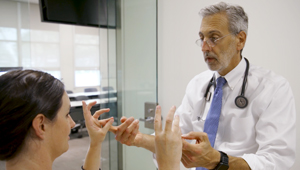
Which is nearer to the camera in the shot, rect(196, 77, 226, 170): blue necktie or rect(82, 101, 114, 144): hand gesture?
rect(82, 101, 114, 144): hand gesture

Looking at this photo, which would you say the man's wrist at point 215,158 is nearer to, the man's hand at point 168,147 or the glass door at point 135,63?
the man's hand at point 168,147

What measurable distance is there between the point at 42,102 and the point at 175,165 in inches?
22.3

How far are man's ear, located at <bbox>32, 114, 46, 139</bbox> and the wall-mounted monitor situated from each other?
1.58 m

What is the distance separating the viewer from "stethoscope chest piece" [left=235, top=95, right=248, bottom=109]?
155cm

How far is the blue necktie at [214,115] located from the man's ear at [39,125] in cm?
104

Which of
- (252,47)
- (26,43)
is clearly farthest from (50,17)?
(252,47)

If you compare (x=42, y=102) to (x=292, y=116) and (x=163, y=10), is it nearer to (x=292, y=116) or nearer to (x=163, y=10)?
(x=292, y=116)

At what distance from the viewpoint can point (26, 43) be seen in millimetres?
1992

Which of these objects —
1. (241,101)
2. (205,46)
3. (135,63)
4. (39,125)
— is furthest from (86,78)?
(39,125)

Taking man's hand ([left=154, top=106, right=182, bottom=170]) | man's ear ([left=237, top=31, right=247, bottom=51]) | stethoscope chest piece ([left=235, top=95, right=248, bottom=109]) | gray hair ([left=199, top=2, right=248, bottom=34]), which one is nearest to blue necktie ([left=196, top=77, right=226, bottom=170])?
stethoscope chest piece ([left=235, top=95, right=248, bottom=109])

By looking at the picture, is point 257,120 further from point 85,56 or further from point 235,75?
point 85,56

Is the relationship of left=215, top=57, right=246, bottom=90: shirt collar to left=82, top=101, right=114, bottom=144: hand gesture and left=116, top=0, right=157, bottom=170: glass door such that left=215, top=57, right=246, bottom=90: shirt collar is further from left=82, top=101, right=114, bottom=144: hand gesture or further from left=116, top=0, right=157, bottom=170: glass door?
left=116, top=0, right=157, bottom=170: glass door

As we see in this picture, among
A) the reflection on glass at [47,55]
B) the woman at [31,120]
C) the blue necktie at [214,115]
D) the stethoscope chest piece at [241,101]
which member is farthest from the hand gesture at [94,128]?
the reflection on glass at [47,55]

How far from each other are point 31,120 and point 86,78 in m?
9.82
